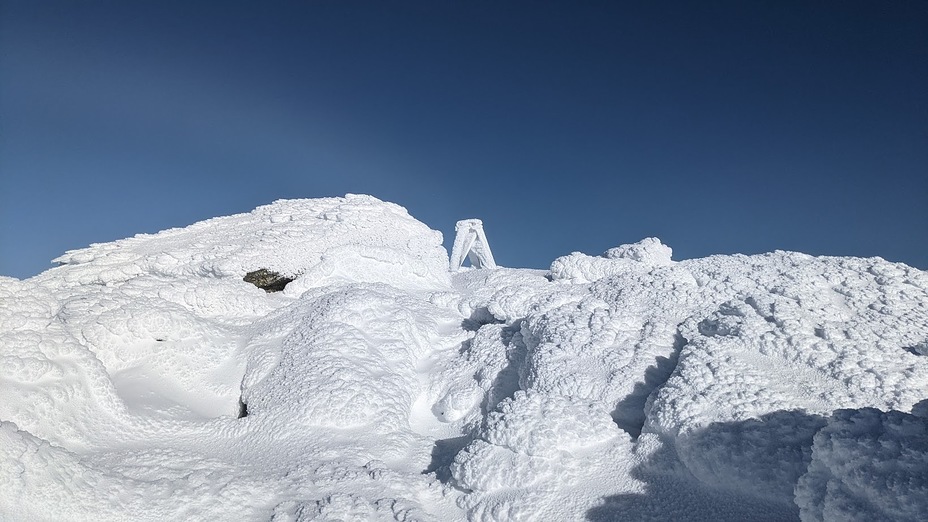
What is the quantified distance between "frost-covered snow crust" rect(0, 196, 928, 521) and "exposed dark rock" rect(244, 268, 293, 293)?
66.8 inches

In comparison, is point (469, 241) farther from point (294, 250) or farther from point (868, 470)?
point (868, 470)

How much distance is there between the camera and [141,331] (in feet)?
34.1

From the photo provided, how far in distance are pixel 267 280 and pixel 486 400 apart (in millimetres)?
8596

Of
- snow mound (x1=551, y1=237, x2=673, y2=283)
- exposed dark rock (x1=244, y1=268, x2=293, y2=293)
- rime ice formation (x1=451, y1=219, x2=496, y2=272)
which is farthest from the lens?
rime ice formation (x1=451, y1=219, x2=496, y2=272)

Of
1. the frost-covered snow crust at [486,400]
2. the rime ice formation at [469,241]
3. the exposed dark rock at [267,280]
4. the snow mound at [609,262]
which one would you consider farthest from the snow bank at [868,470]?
the rime ice formation at [469,241]

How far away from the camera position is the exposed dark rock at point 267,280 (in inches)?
609

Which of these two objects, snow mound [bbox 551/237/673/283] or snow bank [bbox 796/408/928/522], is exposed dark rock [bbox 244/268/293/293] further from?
snow bank [bbox 796/408/928/522]

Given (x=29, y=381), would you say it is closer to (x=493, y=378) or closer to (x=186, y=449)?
(x=186, y=449)

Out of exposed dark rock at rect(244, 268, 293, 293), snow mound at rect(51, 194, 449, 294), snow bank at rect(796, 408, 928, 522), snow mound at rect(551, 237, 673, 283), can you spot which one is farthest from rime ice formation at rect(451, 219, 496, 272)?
snow bank at rect(796, 408, 928, 522)

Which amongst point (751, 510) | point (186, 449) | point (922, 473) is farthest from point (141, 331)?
point (922, 473)

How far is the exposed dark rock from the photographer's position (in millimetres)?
15469

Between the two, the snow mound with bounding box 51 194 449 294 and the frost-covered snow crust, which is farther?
the snow mound with bounding box 51 194 449 294

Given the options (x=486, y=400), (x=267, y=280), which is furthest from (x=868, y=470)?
(x=267, y=280)

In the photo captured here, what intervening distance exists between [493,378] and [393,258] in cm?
745
